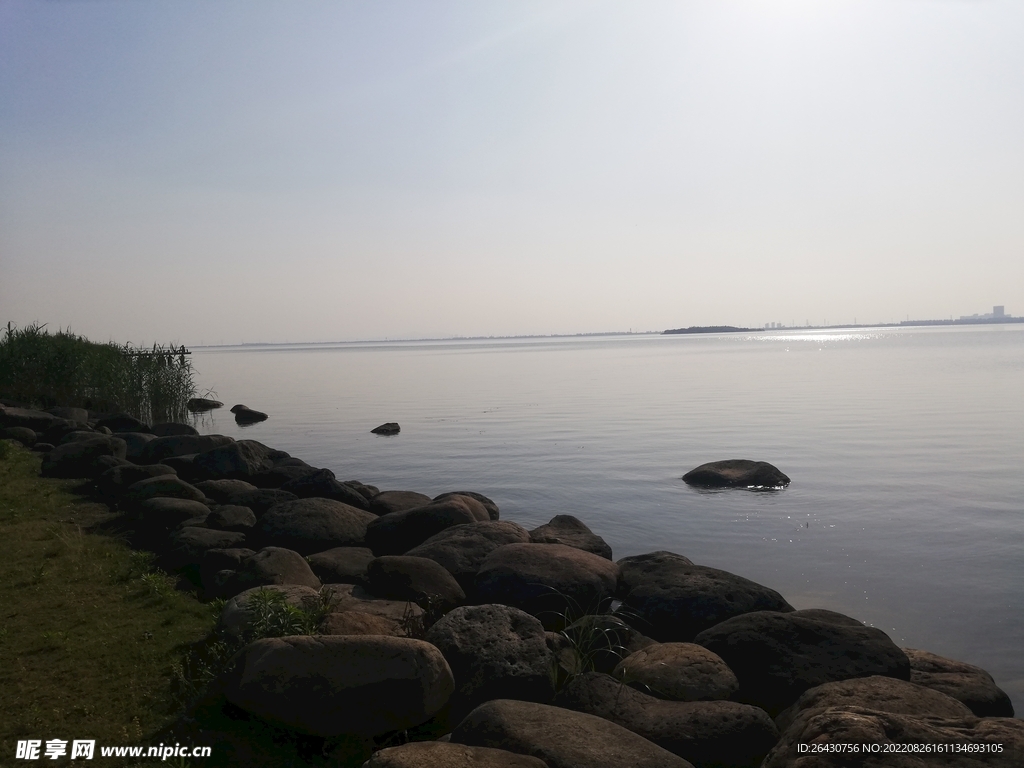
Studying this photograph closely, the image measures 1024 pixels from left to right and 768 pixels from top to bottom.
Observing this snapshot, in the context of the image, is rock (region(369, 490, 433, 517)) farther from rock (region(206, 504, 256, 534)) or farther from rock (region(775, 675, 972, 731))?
rock (region(775, 675, 972, 731))

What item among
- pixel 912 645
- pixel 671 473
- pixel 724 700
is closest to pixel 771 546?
pixel 912 645

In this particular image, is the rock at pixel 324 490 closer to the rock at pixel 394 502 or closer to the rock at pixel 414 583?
the rock at pixel 394 502

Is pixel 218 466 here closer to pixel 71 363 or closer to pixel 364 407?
pixel 71 363

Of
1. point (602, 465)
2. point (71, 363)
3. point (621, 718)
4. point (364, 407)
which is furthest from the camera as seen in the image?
point (364, 407)

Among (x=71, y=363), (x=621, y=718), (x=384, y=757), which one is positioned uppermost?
(x=71, y=363)

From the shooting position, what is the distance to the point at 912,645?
28.9ft

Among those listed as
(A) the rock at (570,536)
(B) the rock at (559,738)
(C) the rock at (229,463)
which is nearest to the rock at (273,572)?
(B) the rock at (559,738)

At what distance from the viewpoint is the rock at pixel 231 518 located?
11.3m

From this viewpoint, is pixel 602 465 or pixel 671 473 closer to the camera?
pixel 671 473

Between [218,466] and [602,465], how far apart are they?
10320 mm

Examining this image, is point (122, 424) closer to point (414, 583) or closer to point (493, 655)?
point (414, 583)

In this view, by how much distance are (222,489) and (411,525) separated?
4.57m

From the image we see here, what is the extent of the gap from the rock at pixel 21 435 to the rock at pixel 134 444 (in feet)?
10.7

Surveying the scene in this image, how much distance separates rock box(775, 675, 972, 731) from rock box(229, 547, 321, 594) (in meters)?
5.15
